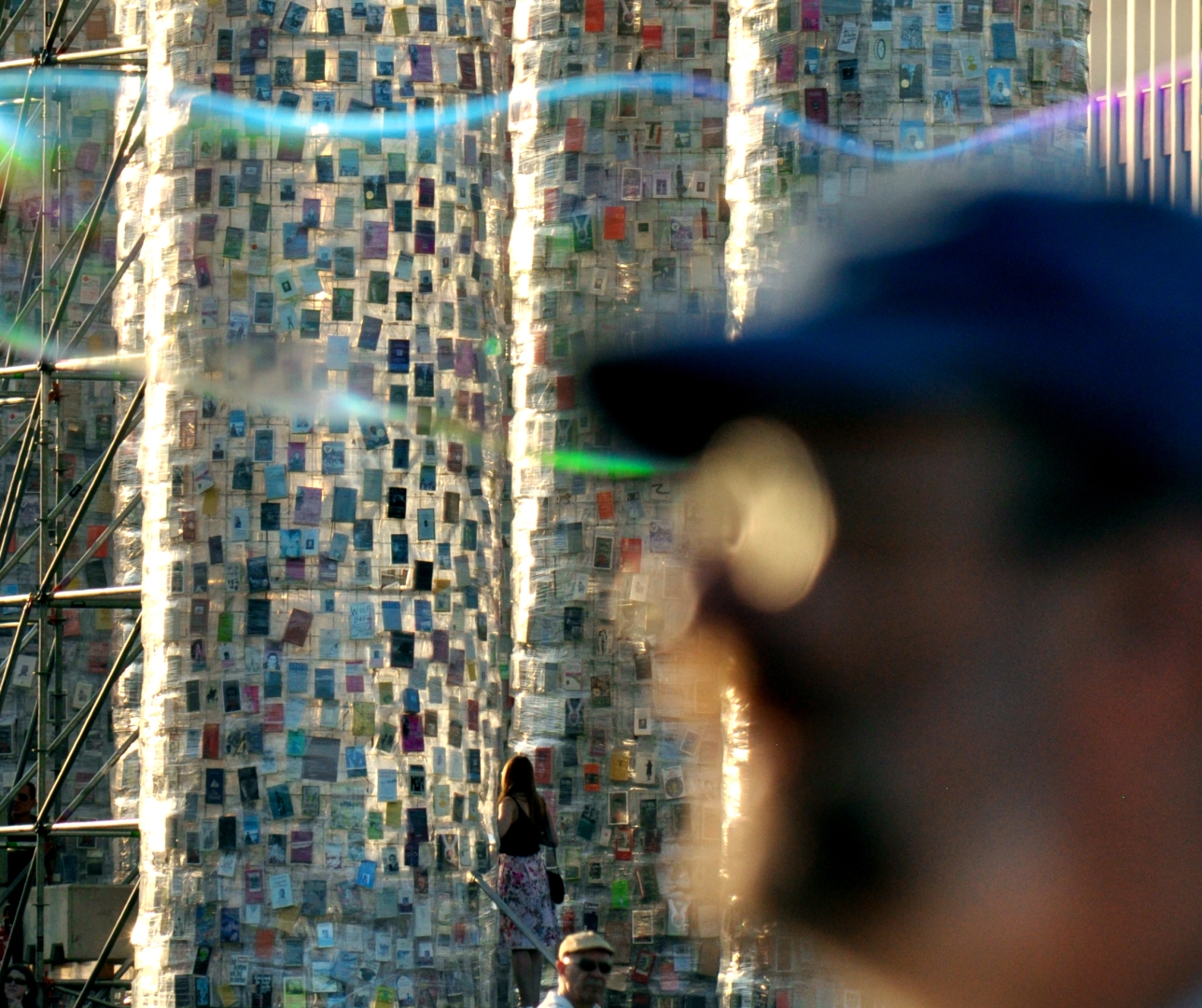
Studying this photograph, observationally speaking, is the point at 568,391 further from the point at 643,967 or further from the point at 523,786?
the point at 643,967

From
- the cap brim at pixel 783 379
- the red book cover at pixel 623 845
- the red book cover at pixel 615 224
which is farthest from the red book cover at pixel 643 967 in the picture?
the cap brim at pixel 783 379

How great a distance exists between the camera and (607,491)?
7762mm

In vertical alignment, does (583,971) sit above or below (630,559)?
below

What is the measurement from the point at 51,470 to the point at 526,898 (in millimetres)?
4492

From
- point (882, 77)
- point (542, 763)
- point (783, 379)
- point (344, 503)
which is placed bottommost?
point (542, 763)

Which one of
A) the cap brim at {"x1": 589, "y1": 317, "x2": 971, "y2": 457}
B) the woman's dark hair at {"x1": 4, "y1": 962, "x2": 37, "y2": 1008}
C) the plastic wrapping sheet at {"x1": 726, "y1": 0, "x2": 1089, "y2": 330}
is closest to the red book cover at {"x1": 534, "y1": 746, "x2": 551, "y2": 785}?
the woman's dark hair at {"x1": 4, "y1": 962, "x2": 37, "y2": 1008}

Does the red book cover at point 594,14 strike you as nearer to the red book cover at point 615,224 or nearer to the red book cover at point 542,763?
the red book cover at point 615,224

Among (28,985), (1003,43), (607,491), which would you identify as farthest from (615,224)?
(28,985)

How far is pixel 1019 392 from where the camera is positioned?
87cm

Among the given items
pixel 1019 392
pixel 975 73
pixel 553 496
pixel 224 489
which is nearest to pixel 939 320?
pixel 1019 392

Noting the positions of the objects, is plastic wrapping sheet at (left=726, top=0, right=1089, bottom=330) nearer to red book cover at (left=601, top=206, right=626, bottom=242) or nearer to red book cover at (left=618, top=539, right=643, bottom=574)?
red book cover at (left=618, top=539, right=643, bottom=574)

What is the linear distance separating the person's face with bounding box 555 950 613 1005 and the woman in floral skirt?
7.62 feet

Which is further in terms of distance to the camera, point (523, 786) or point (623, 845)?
point (623, 845)

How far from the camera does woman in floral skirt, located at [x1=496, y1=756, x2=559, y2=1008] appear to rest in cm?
677
